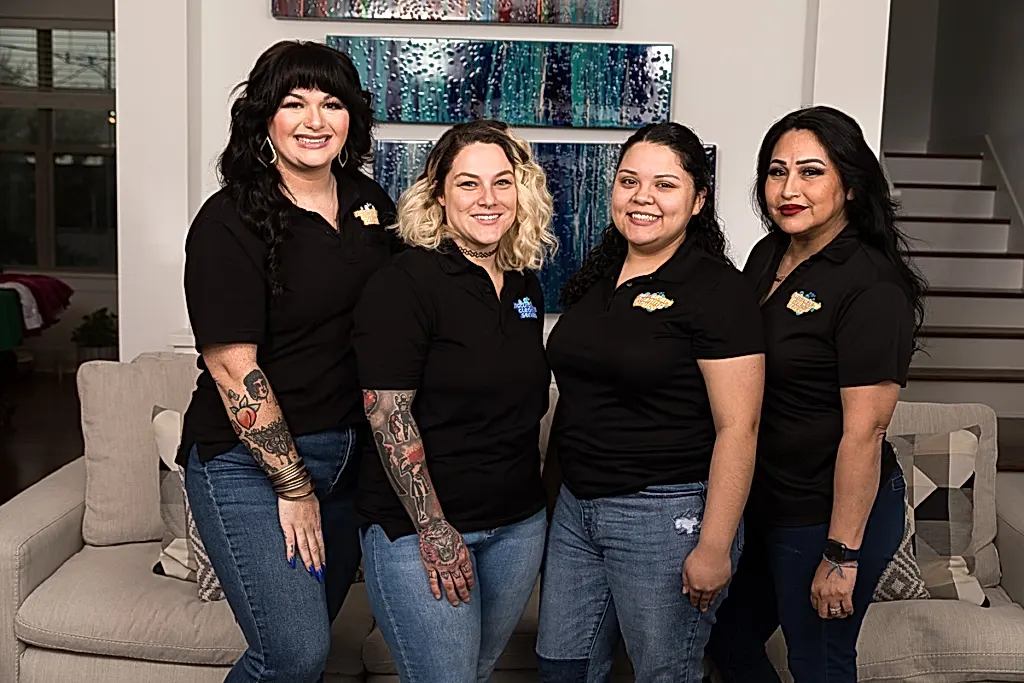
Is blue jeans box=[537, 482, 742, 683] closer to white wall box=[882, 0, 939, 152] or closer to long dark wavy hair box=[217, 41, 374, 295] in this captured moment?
long dark wavy hair box=[217, 41, 374, 295]

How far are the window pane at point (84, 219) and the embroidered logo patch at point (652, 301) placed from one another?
847cm

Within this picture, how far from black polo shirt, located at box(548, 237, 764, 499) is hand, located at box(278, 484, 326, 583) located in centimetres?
48

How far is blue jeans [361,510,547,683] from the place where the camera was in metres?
1.78

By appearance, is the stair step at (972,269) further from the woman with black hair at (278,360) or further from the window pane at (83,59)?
the window pane at (83,59)

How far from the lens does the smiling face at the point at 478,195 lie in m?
1.85

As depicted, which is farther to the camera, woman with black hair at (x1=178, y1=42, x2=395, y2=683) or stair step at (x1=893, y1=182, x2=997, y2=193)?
stair step at (x1=893, y1=182, x2=997, y2=193)

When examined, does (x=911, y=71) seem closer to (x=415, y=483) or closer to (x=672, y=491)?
(x=672, y=491)

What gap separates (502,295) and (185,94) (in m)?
1.90

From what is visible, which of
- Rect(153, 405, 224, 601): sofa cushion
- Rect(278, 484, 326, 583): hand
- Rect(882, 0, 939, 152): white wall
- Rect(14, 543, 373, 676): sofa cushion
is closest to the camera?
Rect(278, 484, 326, 583): hand

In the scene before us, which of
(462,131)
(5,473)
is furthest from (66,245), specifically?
(462,131)

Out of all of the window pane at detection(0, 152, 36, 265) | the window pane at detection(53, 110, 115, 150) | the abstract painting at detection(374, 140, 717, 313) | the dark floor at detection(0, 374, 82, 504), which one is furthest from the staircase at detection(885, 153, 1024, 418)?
the window pane at detection(0, 152, 36, 265)

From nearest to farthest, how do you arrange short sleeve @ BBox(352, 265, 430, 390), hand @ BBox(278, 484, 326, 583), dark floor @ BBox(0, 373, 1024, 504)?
short sleeve @ BBox(352, 265, 430, 390) → hand @ BBox(278, 484, 326, 583) → dark floor @ BBox(0, 373, 1024, 504)

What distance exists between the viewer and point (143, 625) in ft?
8.19

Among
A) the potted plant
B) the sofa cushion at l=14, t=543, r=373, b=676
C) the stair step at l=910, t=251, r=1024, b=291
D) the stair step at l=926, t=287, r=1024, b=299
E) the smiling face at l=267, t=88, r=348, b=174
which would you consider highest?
the smiling face at l=267, t=88, r=348, b=174
